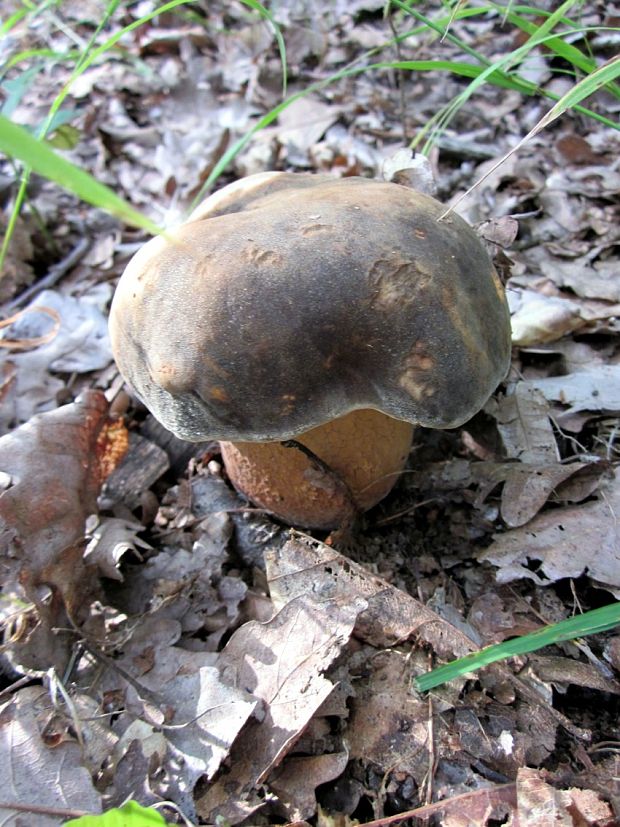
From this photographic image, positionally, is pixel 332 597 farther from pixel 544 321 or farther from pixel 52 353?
pixel 52 353

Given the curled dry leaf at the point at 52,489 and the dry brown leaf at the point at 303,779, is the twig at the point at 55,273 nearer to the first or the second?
the curled dry leaf at the point at 52,489

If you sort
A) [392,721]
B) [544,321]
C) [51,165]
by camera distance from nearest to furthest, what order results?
1. [51,165]
2. [392,721]
3. [544,321]

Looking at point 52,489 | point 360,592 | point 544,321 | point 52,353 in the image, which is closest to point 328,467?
point 360,592

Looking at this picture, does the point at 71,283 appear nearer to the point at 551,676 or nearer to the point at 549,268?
the point at 549,268

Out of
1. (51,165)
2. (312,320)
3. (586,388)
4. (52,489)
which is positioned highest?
(51,165)

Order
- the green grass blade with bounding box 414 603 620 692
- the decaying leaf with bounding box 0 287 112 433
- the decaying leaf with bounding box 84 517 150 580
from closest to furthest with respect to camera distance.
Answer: the green grass blade with bounding box 414 603 620 692, the decaying leaf with bounding box 84 517 150 580, the decaying leaf with bounding box 0 287 112 433

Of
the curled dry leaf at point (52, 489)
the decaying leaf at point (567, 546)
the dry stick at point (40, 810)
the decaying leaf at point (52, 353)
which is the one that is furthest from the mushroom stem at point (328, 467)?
the decaying leaf at point (52, 353)

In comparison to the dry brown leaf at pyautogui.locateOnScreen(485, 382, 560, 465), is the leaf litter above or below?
above

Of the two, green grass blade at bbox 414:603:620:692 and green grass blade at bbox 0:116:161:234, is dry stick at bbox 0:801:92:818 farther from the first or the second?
green grass blade at bbox 0:116:161:234

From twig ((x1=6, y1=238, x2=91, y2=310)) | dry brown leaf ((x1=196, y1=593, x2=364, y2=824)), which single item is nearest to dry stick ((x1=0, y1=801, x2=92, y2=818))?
dry brown leaf ((x1=196, y1=593, x2=364, y2=824))
